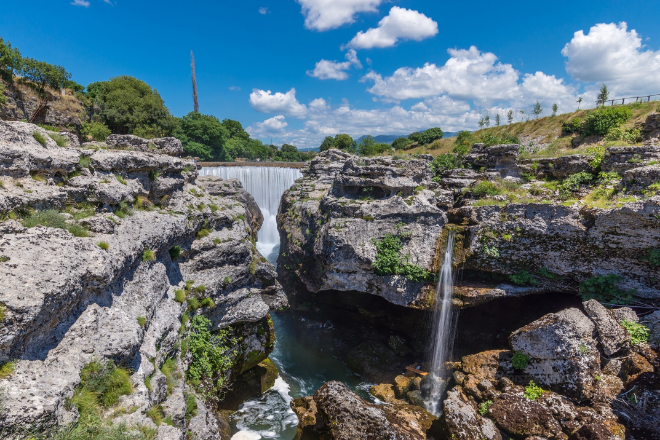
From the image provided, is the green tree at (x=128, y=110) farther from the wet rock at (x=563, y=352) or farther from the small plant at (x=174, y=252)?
the wet rock at (x=563, y=352)

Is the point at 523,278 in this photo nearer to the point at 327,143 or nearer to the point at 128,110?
the point at 128,110

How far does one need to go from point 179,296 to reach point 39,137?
615 centimetres

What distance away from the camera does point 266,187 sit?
33.0 metres

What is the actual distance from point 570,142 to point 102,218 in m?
36.6

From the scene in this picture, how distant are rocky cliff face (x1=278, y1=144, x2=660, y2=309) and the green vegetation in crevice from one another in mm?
71

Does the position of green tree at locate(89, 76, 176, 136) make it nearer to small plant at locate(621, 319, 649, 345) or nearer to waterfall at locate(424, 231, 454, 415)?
waterfall at locate(424, 231, 454, 415)

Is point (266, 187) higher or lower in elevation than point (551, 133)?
lower

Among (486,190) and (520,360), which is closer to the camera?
(520,360)

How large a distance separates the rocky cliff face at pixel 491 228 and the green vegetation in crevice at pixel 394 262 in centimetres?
7

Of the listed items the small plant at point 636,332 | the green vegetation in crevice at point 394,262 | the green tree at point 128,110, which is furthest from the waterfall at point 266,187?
the small plant at point 636,332

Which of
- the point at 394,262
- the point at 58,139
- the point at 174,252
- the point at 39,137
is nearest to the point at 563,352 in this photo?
the point at 394,262

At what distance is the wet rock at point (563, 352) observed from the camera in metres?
10.9

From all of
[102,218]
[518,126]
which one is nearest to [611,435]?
[102,218]

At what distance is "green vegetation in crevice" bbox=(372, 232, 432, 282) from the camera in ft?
49.1
